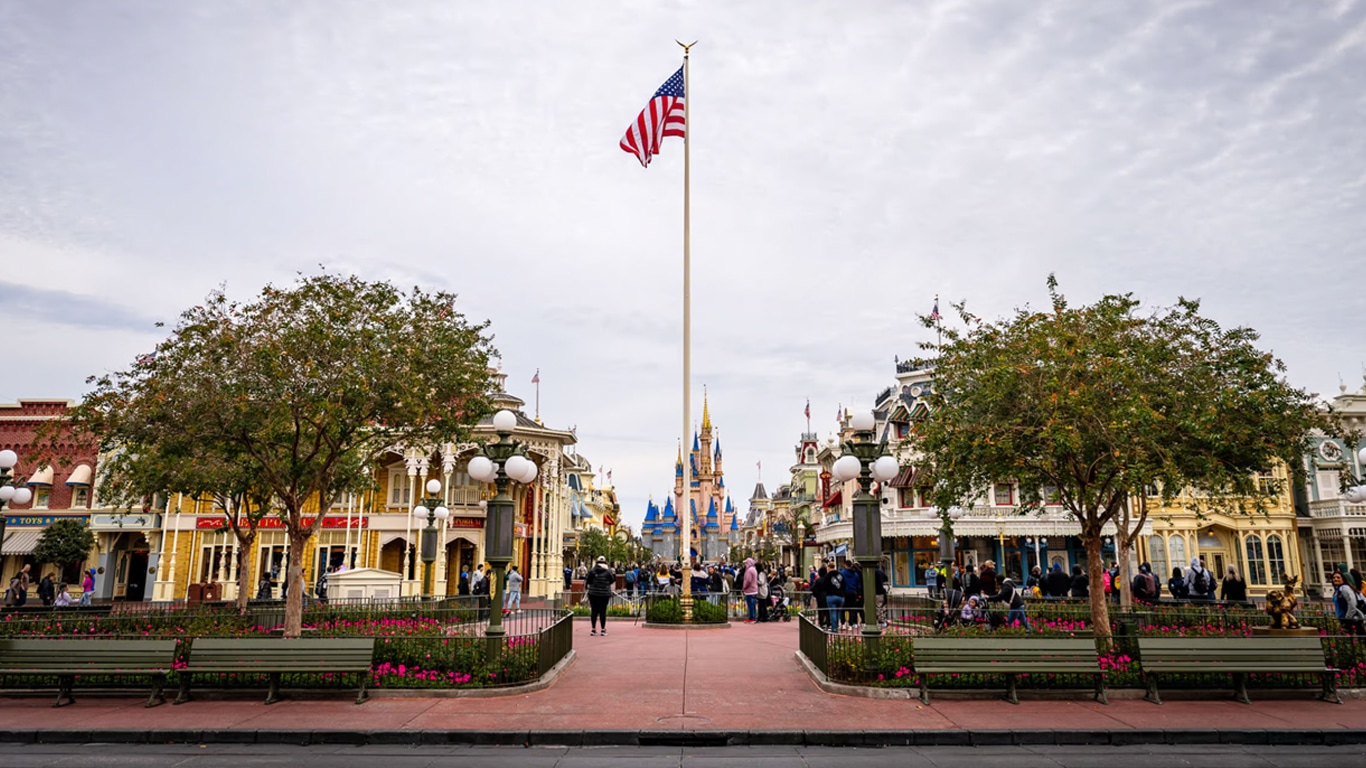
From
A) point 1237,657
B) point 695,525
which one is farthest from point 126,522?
point 695,525

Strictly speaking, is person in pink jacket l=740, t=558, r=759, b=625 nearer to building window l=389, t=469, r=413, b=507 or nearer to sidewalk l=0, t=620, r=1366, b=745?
sidewalk l=0, t=620, r=1366, b=745

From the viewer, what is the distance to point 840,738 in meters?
9.44

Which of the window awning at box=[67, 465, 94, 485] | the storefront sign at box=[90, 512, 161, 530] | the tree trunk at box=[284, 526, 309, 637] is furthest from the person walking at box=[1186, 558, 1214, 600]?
the window awning at box=[67, 465, 94, 485]

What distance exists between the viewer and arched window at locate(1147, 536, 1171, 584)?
40.8 meters

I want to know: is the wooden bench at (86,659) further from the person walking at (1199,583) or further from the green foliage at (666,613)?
the person walking at (1199,583)

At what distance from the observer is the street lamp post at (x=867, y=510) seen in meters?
12.1

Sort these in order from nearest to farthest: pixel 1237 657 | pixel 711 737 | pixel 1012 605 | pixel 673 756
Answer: pixel 673 756
pixel 711 737
pixel 1237 657
pixel 1012 605

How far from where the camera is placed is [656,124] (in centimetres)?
2322

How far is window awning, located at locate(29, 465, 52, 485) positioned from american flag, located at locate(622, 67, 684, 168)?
118ft

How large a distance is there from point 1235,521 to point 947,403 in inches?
1283

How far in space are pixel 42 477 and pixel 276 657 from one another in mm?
39412

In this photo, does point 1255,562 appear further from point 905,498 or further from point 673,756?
point 673,756

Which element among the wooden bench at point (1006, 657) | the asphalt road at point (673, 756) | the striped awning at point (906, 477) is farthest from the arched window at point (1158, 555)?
the asphalt road at point (673, 756)

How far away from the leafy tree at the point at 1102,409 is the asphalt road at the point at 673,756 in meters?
5.51
